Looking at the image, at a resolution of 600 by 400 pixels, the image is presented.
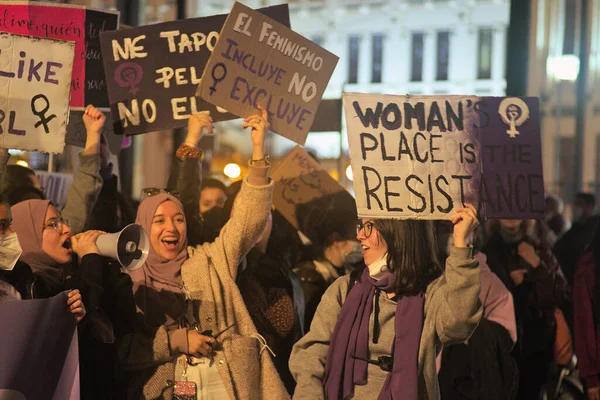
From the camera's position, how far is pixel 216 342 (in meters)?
4.56

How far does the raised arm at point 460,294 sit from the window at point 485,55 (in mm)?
54528

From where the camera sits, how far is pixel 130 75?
592 cm

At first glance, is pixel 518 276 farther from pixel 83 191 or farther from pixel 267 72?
pixel 83 191

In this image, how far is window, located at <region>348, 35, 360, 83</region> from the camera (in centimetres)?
5882

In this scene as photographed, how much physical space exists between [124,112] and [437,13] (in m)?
54.4

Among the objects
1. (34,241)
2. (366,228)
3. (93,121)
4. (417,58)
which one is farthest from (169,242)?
(417,58)

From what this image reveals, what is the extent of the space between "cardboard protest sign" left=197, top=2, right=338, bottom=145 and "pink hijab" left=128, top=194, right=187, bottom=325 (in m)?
0.96

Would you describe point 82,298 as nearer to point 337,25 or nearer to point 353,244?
point 353,244

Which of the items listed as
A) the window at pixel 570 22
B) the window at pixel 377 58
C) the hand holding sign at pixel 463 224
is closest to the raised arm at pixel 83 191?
the hand holding sign at pixel 463 224

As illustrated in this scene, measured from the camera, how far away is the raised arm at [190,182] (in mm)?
5348

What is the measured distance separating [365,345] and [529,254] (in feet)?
9.13

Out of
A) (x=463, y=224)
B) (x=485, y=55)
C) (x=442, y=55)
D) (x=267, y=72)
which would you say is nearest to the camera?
(x=463, y=224)

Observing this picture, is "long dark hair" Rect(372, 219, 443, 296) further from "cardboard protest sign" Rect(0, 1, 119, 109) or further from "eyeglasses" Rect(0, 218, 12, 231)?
"cardboard protest sign" Rect(0, 1, 119, 109)

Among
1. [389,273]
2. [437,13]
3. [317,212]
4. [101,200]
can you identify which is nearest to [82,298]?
[389,273]
